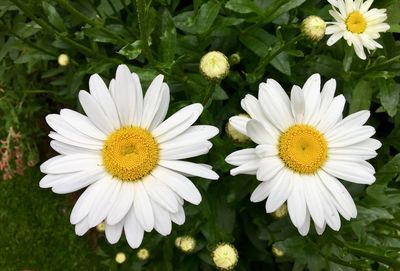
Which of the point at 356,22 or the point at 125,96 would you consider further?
the point at 356,22

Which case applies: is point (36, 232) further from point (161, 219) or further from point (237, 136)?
point (237, 136)

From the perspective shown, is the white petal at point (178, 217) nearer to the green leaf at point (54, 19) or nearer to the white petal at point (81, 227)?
the white petal at point (81, 227)

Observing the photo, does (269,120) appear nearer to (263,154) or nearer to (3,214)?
(263,154)

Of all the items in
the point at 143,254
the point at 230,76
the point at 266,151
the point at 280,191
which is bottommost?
the point at 143,254

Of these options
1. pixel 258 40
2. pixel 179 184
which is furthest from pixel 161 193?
pixel 258 40

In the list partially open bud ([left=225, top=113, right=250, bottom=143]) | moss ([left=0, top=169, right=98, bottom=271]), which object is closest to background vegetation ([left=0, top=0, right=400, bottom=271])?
partially open bud ([left=225, top=113, right=250, bottom=143])

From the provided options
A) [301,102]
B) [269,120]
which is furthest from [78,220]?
[301,102]
